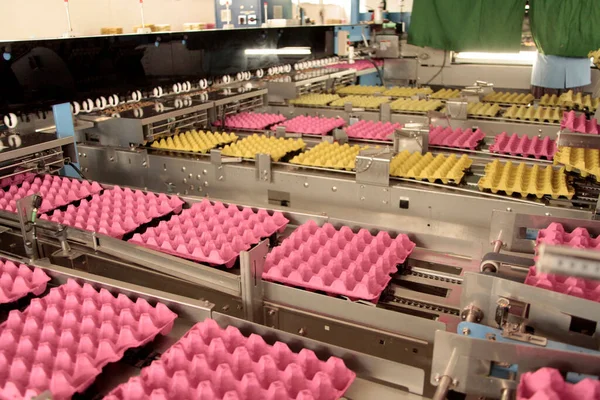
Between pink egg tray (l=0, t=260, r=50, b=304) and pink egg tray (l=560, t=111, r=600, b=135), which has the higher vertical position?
pink egg tray (l=560, t=111, r=600, b=135)

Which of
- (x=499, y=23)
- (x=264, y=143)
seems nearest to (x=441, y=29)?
(x=499, y=23)

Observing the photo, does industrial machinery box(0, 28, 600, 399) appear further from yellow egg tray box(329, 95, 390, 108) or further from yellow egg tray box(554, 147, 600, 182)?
yellow egg tray box(329, 95, 390, 108)

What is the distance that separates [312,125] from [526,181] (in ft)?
8.54

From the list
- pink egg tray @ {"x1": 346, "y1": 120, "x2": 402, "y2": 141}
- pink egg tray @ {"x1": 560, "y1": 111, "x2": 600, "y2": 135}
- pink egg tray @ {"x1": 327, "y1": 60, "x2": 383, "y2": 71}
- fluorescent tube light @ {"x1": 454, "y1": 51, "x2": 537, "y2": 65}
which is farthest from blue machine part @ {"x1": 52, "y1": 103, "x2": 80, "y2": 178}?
fluorescent tube light @ {"x1": 454, "y1": 51, "x2": 537, "y2": 65}

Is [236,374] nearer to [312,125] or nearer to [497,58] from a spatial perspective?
[312,125]

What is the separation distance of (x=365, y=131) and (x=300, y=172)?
155 centimetres

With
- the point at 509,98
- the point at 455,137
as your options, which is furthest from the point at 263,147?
the point at 509,98

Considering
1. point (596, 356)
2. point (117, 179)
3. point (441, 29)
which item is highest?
point (441, 29)

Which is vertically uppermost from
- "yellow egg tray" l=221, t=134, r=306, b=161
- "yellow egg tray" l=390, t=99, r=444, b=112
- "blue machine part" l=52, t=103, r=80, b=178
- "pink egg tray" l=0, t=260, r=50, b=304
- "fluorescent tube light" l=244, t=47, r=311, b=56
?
"fluorescent tube light" l=244, t=47, r=311, b=56

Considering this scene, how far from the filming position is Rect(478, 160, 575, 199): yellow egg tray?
3.51 m

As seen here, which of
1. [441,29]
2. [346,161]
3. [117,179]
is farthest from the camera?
[441,29]

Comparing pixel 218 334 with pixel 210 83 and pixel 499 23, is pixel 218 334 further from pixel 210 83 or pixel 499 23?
pixel 499 23

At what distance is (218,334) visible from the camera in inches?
79.7

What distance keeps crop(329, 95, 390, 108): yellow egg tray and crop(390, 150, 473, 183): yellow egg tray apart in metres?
2.37
